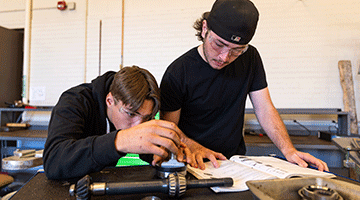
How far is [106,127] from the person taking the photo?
3.42ft

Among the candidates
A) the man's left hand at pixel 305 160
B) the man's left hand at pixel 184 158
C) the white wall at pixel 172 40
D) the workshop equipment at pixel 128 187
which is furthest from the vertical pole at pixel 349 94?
the workshop equipment at pixel 128 187

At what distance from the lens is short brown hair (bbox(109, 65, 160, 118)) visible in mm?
899

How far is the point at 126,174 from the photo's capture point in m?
0.76

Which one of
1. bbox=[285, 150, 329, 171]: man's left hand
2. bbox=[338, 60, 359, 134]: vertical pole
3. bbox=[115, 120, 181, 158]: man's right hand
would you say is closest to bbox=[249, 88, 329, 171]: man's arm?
bbox=[285, 150, 329, 171]: man's left hand

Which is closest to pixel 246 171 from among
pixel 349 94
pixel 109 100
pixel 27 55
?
pixel 109 100

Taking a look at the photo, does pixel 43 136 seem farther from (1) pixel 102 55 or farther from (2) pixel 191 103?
(2) pixel 191 103

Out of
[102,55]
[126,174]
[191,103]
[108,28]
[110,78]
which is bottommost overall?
[126,174]

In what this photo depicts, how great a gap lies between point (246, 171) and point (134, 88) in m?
0.51

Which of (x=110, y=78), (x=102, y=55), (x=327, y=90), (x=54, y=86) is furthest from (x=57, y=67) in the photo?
(x=327, y=90)

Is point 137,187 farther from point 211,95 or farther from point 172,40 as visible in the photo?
point 172,40

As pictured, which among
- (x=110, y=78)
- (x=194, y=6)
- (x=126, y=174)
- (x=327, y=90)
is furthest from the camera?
(x=194, y=6)

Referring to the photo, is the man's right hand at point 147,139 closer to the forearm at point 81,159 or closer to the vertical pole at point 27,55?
the forearm at point 81,159

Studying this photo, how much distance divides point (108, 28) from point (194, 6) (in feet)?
4.02

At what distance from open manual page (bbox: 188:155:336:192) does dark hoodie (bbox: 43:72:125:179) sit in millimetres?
305
